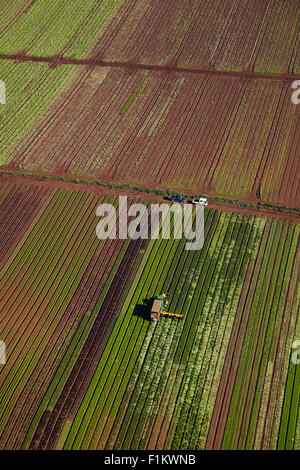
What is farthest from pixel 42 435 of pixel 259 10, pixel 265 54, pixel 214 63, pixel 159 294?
pixel 259 10

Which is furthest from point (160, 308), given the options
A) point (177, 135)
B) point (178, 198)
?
point (177, 135)

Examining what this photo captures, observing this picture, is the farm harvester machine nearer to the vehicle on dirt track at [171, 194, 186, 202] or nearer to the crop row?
the crop row

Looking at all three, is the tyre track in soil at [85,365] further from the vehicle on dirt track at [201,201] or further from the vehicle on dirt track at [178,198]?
the vehicle on dirt track at [201,201]

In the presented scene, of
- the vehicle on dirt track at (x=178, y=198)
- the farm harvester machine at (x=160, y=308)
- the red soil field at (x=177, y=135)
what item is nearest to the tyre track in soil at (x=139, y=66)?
the red soil field at (x=177, y=135)

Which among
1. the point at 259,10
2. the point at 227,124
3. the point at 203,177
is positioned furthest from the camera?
the point at 259,10

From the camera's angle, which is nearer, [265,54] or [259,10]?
[265,54]

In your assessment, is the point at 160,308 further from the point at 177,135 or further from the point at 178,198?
the point at 177,135

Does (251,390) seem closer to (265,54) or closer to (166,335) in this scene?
(166,335)
